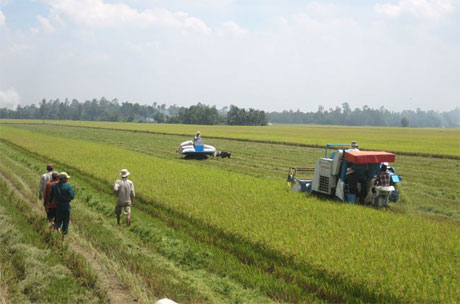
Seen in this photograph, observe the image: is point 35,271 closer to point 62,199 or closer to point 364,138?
point 62,199

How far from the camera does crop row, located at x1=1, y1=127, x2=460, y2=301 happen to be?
7.02 m

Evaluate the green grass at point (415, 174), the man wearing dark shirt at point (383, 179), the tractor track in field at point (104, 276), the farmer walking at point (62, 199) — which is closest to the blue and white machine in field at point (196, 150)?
the green grass at point (415, 174)

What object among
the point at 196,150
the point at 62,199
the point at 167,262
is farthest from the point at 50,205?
the point at 196,150

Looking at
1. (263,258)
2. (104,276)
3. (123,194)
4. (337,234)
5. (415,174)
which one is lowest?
(104,276)

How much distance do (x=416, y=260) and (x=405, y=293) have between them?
4.86ft

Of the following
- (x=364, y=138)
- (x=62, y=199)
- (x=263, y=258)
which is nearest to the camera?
(x=263, y=258)

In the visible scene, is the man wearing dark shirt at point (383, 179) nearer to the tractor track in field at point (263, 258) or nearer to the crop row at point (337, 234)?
the crop row at point (337, 234)

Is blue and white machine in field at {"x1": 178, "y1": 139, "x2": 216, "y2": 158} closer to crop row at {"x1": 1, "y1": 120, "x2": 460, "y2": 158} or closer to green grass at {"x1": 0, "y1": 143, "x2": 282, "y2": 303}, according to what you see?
green grass at {"x1": 0, "y1": 143, "x2": 282, "y2": 303}

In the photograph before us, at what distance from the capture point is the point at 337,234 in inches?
368

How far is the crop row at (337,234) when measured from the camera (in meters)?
7.02

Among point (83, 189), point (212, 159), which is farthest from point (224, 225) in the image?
point (212, 159)

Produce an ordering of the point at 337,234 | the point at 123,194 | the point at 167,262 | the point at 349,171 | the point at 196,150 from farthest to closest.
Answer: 1. the point at 196,150
2. the point at 349,171
3. the point at 123,194
4. the point at 337,234
5. the point at 167,262

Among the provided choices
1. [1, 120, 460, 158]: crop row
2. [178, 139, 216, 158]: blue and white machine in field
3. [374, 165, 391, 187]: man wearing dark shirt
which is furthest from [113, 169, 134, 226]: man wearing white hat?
[1, 120, 460, 158]: crop row

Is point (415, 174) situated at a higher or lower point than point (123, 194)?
lower
